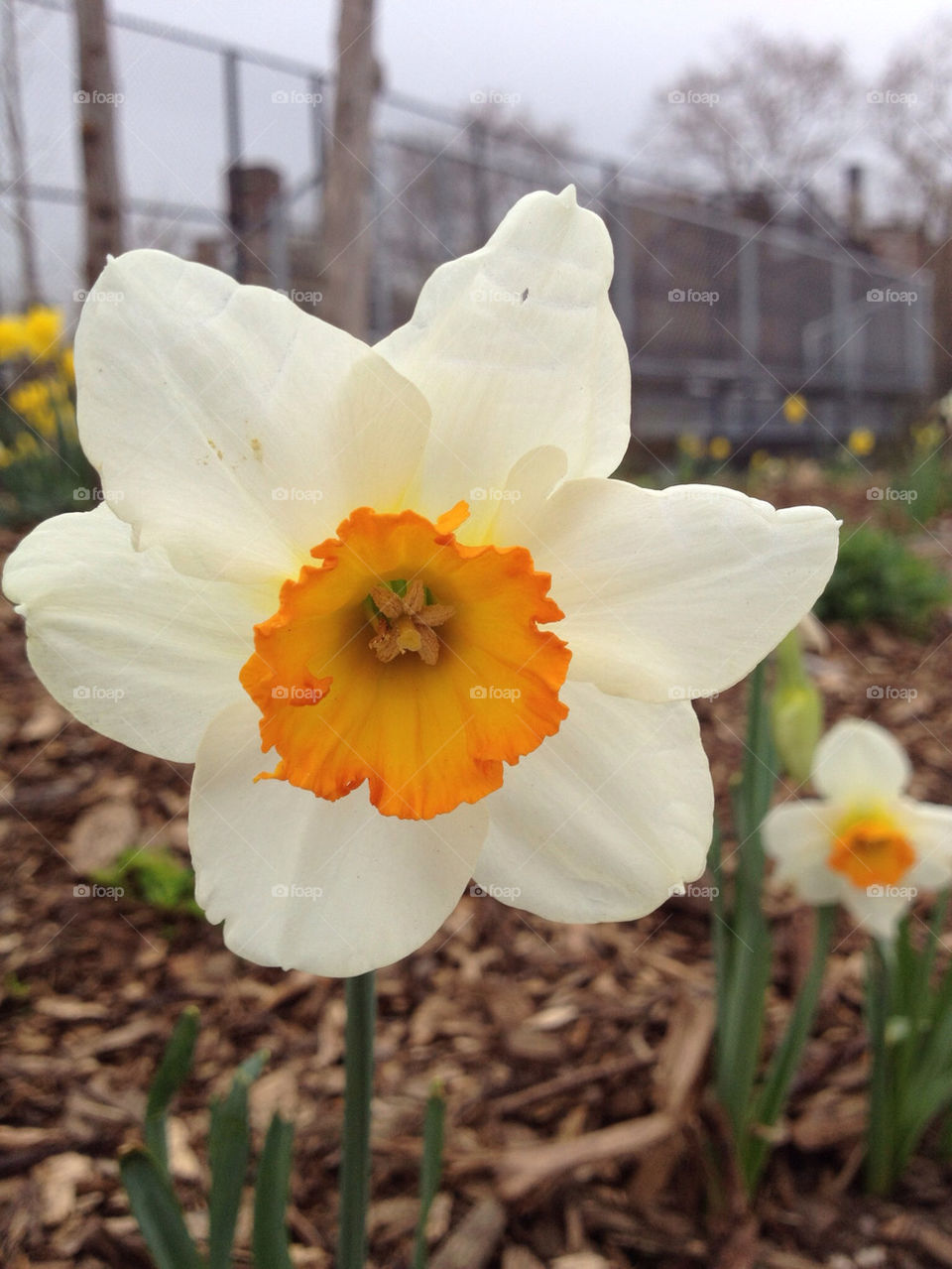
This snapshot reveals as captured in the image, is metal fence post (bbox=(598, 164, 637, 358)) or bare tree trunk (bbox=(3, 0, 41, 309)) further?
metal fence post (bbox=(598, 164, 637, 358))

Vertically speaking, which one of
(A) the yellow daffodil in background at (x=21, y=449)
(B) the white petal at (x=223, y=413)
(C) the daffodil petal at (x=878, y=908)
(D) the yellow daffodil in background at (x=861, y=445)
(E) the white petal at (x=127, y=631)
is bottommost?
(D) the yellow daffodil in background at (x=861, y=445)

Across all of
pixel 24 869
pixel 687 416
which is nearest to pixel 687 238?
pixel 687 416

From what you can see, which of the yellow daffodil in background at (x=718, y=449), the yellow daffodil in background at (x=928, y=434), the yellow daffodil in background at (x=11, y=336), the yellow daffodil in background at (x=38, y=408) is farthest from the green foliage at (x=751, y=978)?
the yellow daffodil in background at (x=928, y=434)

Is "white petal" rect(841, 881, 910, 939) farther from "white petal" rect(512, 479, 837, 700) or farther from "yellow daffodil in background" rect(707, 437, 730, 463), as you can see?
"yellow daffodil in background" rect(707, 437, 730, 463)

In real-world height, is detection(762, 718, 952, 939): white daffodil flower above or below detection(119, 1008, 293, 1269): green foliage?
below

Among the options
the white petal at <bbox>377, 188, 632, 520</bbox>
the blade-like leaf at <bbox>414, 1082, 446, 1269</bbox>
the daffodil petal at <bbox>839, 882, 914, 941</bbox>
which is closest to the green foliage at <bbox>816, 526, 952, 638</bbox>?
the daffodil petal at <bbox>839, 882, 914, 941</bbox>

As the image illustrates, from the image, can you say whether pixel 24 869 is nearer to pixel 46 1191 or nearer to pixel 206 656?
pixel 46 1191

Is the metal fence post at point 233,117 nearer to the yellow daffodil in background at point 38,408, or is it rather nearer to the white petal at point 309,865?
the yellow daffodil in background at point 38,408
